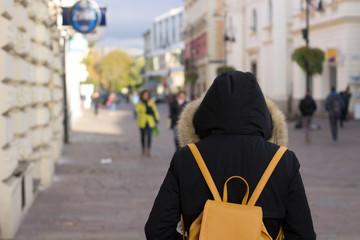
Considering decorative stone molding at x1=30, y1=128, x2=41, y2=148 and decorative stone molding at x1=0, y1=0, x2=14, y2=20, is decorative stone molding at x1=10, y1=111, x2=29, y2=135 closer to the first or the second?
decorative stone molding at x1=0, y1=0, x2=14, y2=20

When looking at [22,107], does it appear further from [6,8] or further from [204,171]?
[204,171]

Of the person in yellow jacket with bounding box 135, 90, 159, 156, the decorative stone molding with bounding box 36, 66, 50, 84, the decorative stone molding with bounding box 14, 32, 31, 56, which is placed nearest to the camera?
the decorative stone molding with bounding box 14, 32, 31, 56

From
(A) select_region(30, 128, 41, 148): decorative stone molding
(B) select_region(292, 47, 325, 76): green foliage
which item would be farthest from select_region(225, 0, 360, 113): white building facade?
(A) select_region(30, 128, 41, 148): decorative stone molding

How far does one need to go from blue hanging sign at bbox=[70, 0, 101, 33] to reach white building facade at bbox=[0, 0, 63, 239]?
6.23 feet

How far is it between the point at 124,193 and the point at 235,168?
8398mm

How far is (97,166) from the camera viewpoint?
15.6 metres

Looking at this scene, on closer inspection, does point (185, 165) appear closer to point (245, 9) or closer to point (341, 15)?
point (341, 15)

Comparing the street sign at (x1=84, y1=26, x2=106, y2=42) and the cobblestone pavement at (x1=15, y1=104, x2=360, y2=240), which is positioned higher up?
the street sign at (x1=84, y1=26, x2=106, y2=42)

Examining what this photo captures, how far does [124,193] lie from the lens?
36.8ft

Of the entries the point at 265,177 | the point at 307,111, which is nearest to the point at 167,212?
the point at 265,177

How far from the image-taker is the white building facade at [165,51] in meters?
106

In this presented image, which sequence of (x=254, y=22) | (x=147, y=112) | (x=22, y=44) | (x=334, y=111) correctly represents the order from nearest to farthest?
(x=22, y=44), (x=147, y=112), (x=334, y=111), (x=254, y=22)

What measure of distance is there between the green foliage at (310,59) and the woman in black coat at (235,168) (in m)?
29.9

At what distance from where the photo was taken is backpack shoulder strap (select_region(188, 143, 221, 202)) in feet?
9.46
